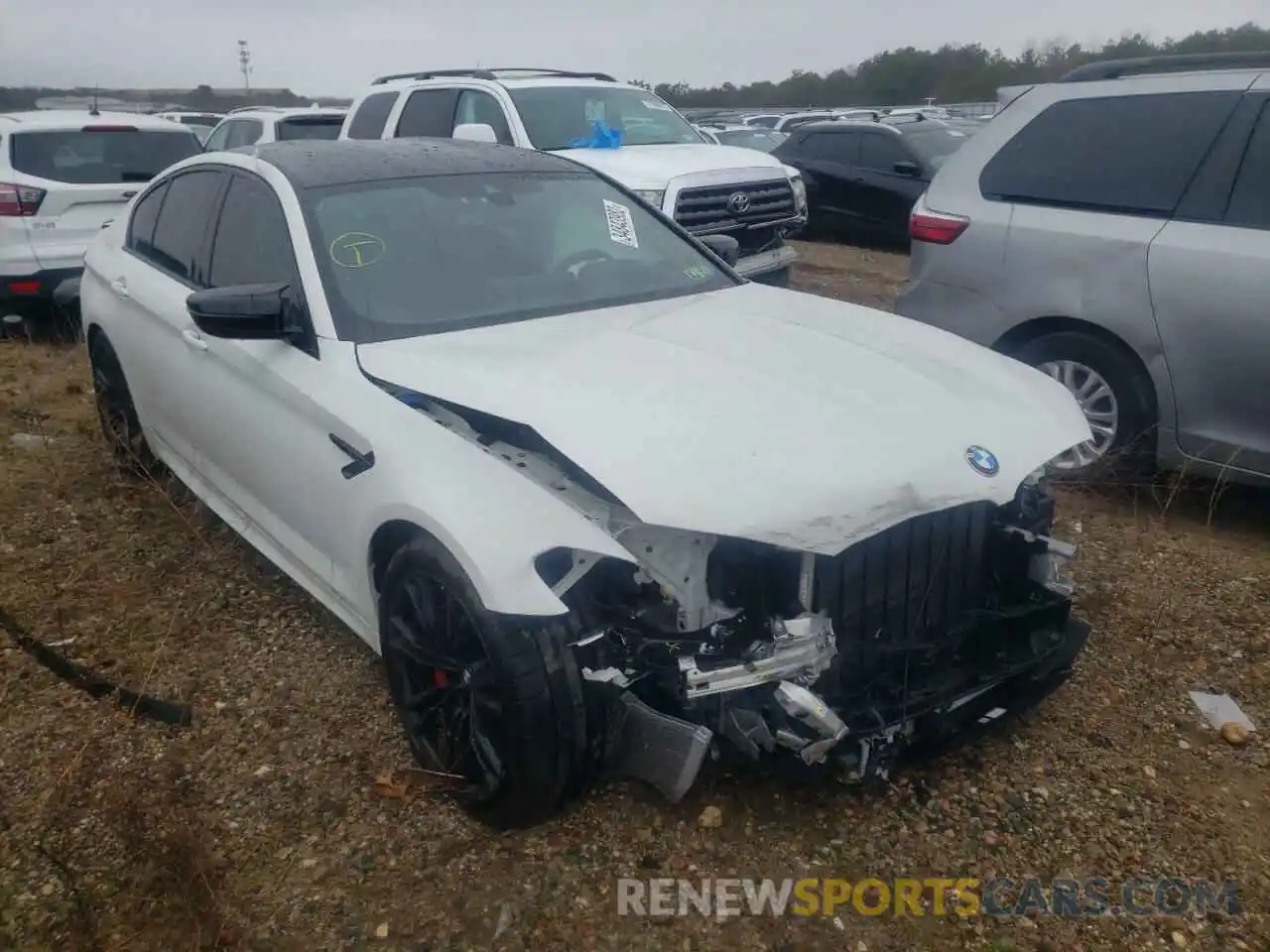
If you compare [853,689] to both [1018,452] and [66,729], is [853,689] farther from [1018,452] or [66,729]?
[66,729]

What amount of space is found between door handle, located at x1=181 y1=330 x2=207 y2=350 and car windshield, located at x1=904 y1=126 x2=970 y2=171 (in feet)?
29.2

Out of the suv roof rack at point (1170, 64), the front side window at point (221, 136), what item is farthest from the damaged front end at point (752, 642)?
the front side window at point (221, 136)

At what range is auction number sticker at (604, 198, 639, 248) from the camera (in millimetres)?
3902

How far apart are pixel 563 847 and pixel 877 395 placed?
1.48 meters

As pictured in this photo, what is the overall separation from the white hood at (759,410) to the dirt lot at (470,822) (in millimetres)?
910

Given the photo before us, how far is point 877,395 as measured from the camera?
9.11ft

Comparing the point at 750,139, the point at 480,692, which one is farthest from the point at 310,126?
the point at 480,692

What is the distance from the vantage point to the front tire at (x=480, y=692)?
2393mm

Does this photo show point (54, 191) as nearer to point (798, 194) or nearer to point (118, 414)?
point (118, 414)

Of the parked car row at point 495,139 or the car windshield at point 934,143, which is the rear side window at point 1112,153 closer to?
the parked car row at point 495,139

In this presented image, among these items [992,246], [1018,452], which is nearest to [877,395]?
[1018,452]

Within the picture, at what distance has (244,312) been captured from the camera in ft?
9.78

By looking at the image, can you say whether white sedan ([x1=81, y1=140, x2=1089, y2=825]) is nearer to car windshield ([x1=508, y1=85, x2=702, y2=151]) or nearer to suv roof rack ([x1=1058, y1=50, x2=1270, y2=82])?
suv roof rack ([x1=1058, y1=50, x2=1270, y2=82])

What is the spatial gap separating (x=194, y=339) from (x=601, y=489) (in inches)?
81.6
